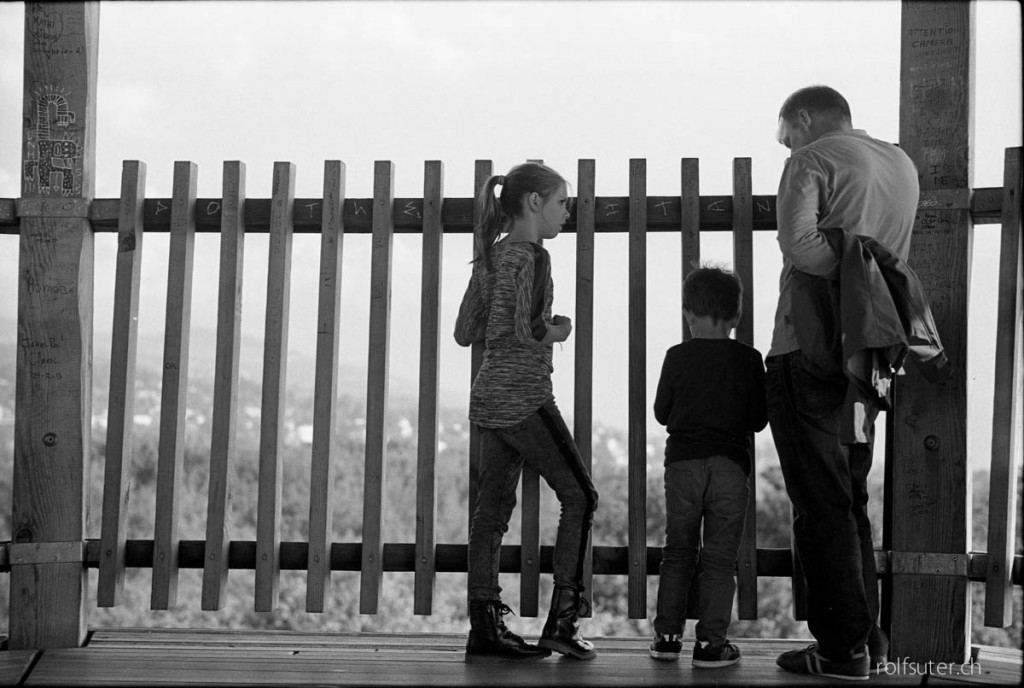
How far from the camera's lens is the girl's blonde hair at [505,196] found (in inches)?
151

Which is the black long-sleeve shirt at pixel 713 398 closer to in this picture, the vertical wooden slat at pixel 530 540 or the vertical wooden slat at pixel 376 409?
the vertical wooden slat at pixel 530 540

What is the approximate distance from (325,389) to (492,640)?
120 cm

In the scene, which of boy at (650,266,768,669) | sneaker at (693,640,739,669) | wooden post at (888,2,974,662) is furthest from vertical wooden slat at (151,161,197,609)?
wooden post at (888,2,974,662)

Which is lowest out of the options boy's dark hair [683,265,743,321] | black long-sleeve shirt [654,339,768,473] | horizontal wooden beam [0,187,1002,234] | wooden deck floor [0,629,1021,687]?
wooden deck floor [0,629,1021,687]

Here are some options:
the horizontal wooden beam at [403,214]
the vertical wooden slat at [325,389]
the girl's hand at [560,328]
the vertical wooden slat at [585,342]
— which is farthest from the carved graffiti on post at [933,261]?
the vertical wooden slat at [325,389]

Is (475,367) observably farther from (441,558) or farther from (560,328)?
(441,558)

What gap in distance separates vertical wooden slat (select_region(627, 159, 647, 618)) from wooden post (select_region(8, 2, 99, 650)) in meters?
2.19

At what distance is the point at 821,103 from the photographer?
3.55 m

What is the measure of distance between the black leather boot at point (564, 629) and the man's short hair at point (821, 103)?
1.87m

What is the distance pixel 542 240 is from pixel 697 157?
0.73 meters

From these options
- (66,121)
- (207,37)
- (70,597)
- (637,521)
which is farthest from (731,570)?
(207,37)

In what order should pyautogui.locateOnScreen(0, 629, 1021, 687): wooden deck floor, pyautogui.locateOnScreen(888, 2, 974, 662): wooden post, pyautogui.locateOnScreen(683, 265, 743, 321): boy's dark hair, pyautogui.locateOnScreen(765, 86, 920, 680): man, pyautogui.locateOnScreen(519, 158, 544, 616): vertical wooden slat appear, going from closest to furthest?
pyautogui.locateOnScreen(765, 86, 920, 680): man < pyautogui.locateOnScreen(0, 629, 1021, 687): wooden deck floor < pyautogui.locateOnScreen(683, 265, 743, 321): boy's dark hair < pyautogui.locateOnScreen(888, 2, 974, 662): wooden post < pyautogui.locateOnScreen(519, 158, 544, 616): vertical wooden slat

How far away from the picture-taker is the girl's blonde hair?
12.6ft

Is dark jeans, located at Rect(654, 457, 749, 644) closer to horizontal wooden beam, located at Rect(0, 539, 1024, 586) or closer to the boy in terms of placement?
the boy
